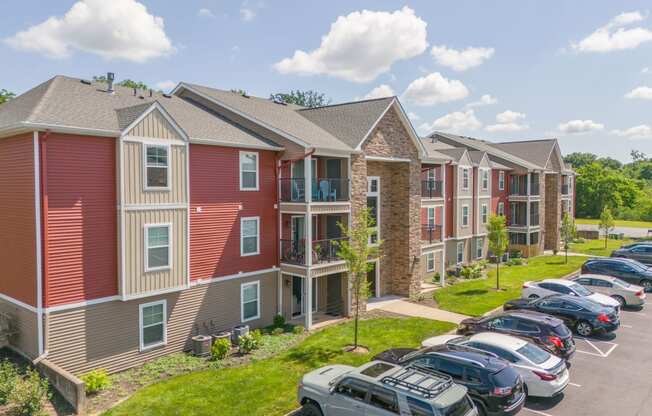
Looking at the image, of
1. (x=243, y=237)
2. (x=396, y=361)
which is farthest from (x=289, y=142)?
(x=396, y=361)

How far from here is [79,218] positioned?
14.9 meters

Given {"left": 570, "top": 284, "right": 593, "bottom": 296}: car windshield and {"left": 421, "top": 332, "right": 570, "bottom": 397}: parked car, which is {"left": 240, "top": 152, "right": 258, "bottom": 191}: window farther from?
{"left": 570, "top": 284, "right": 593, "bottom": 296}: car windshield

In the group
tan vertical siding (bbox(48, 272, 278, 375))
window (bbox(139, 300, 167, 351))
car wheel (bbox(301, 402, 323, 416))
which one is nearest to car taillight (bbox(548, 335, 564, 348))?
car wheel (bbox(301, 402, 323, 416))

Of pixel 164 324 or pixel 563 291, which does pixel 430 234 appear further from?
pixel 164 324

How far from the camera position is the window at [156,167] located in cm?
1614

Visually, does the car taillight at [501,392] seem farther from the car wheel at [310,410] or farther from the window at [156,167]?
the window at [156,167]

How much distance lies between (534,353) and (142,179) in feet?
47.1

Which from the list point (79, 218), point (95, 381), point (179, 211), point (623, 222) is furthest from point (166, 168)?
point (623, 222)

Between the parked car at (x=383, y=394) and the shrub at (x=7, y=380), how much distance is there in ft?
27.0

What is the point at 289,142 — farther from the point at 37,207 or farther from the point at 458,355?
the point at 458,355

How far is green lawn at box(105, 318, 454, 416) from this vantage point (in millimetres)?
12805

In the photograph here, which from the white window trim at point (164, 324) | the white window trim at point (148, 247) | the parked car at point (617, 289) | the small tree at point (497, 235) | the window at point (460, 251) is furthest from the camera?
the window at point (460, 251)

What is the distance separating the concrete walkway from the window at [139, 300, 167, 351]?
11.3 metres

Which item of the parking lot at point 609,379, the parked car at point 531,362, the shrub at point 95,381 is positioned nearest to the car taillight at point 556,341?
the parking lot at point 609,379
